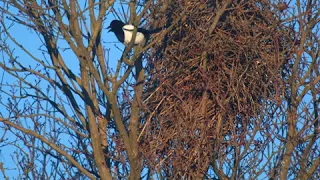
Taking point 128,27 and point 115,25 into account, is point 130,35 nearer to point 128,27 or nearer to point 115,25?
point 128,27

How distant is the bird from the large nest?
0.23m

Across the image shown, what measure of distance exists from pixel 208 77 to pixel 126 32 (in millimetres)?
821

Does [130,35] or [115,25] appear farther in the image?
[115,25]

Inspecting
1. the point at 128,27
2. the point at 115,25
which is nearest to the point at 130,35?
the point at 128,27

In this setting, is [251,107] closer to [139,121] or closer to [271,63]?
[271,63]

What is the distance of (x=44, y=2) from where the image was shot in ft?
17.4

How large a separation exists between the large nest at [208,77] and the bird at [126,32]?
232mm

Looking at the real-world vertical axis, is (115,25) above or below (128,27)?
above

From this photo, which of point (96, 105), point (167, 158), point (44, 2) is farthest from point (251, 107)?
point (44, 2)

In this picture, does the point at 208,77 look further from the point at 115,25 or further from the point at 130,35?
the point at 115,25

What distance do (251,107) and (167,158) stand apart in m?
0.75

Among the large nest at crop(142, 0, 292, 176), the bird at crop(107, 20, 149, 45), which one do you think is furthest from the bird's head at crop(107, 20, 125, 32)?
the large nest at crop(142, 0, 292, 176)

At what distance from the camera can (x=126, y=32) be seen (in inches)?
241

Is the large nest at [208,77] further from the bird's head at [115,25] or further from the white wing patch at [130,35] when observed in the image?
the bird's head at [115,25]
